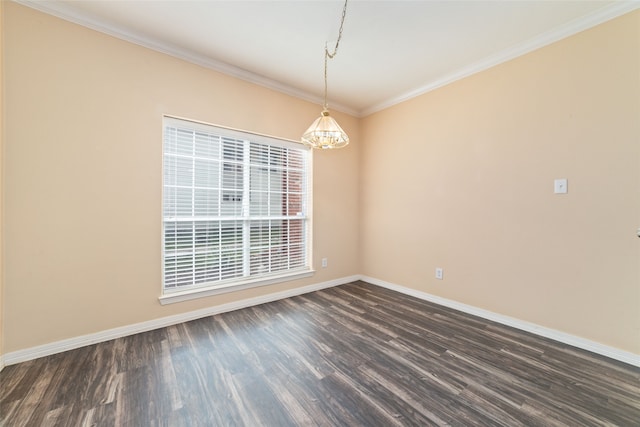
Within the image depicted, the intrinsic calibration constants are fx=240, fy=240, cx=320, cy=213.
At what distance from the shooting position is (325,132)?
210cm

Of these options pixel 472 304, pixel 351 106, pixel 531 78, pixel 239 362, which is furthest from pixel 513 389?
pixel 351 106

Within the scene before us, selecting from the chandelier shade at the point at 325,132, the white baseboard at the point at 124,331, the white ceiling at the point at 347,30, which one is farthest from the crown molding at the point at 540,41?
the white baseboard at the point at 124,331

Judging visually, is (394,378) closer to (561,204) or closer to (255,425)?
(255,425)

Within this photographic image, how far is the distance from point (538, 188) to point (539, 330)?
1.37 metres

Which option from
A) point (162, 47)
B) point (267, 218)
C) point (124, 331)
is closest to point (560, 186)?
point (267, 218)

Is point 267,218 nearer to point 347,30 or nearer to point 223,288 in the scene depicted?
point 223,288

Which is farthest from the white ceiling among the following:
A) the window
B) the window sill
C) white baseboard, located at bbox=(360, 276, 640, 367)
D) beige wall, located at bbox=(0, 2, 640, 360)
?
white baseboard, located at bbox=(360, 276, 640, 367)

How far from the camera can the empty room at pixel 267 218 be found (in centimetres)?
160

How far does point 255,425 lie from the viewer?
1314 millimetres

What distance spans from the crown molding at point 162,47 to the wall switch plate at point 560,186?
9.61 feet

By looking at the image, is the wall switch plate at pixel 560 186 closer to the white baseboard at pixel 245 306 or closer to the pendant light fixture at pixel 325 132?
the white baseboard at pixel 245 306

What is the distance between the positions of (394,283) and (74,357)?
3.51m

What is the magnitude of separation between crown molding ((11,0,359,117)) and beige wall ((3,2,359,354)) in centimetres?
5

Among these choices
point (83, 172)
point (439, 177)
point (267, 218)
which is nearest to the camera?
point (83, 172)
